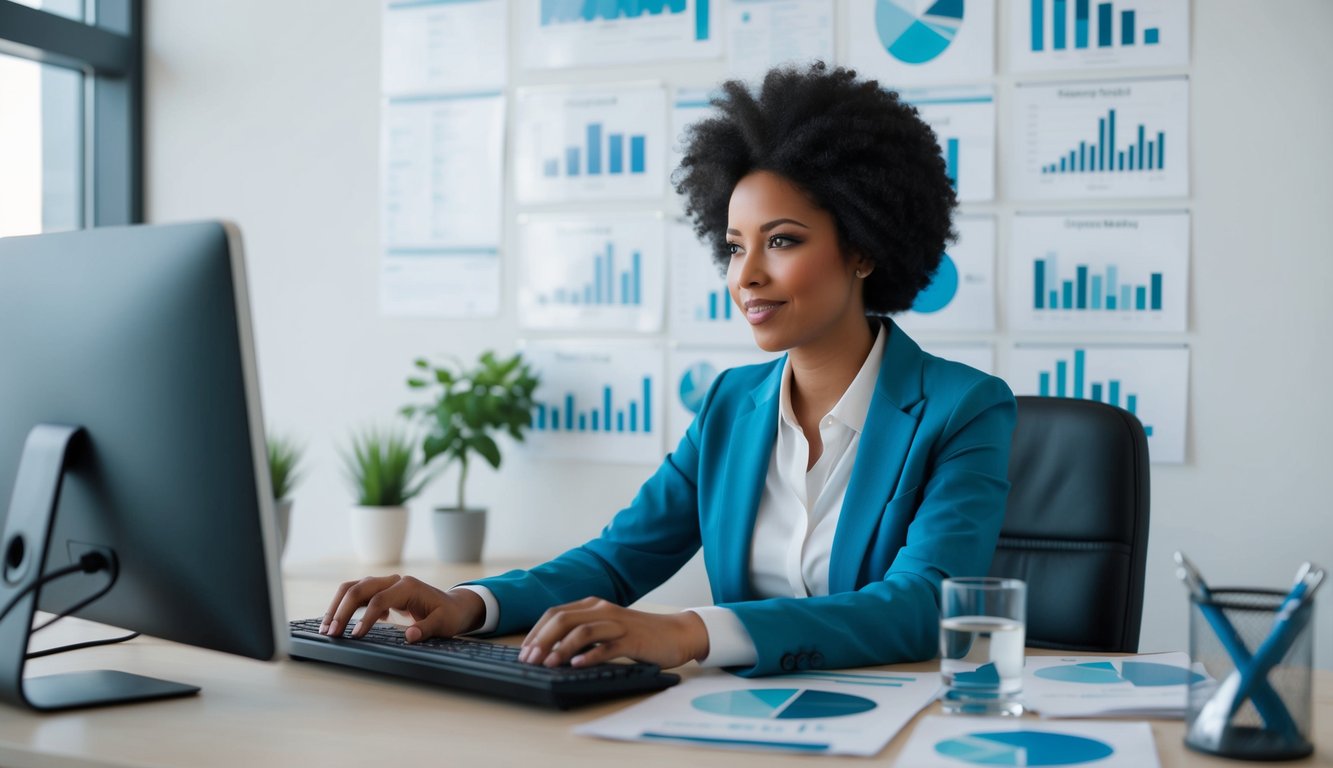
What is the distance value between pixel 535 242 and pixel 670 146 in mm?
396

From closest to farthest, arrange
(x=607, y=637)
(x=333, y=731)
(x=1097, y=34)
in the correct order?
(x=333, y=731), (x=607, y=637), (x=1097, y=34)

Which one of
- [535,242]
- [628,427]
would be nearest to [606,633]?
[628,427]

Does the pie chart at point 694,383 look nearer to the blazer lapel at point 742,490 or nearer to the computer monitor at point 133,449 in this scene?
the blazer lapel at point 742,490

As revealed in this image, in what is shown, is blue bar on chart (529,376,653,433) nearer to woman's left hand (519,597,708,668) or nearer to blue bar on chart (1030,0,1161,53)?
blue bar on chart (1030,0,1161,53)

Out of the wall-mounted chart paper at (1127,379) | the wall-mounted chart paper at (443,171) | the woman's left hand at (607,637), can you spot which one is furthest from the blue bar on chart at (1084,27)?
the woman's left hand at (607,637)

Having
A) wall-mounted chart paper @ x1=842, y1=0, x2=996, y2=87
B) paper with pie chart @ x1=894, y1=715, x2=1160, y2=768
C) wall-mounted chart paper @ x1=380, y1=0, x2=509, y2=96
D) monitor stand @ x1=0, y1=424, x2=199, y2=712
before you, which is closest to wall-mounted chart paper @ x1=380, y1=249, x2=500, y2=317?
wall-mounted chart paper @ x1=380, y1=0, x2=509, y2=96

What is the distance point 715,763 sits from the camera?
920mm

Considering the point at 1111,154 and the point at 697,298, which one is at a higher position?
the point at 1111,154

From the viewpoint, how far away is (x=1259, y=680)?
3.03 feet

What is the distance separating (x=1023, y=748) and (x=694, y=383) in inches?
71.5

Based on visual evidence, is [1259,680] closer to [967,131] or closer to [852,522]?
[852,522]

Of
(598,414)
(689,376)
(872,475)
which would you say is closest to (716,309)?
(689,376)

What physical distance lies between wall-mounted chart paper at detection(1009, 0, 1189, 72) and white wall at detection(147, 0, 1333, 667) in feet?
0.14

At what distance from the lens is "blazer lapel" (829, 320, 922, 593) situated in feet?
5.04
